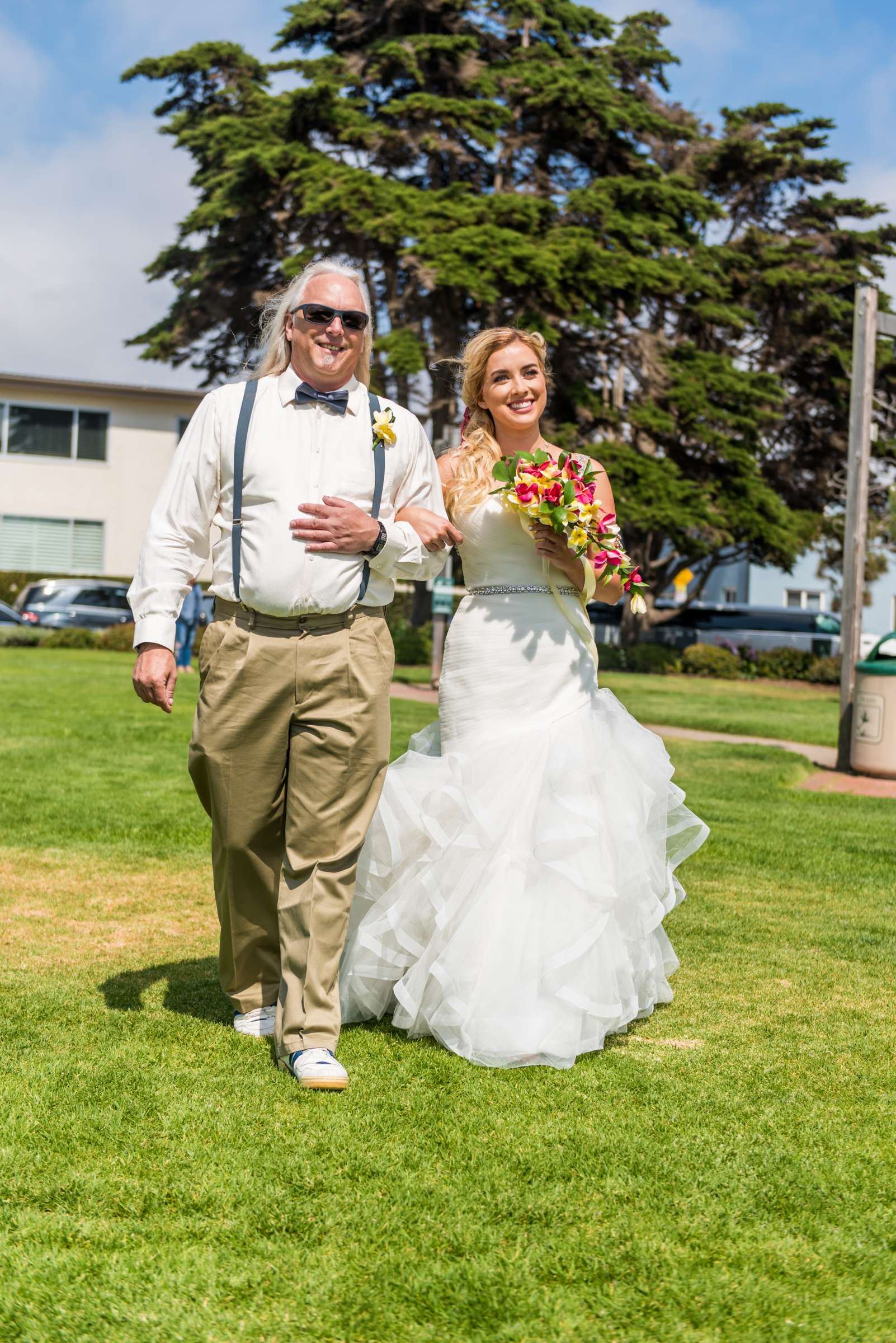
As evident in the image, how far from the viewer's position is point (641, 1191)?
3.04 meters

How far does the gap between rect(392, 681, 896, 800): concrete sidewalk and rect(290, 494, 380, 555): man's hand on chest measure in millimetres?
5159

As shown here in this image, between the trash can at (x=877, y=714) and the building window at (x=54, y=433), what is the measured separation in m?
25.0

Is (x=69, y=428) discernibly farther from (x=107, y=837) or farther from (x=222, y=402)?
(x=222, y=402)

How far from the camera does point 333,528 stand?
3719mm

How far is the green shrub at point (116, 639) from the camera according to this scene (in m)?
26.3

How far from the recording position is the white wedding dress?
13.0 feet

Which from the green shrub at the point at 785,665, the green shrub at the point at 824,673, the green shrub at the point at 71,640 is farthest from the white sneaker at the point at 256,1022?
the green shrub at the point at 785,665

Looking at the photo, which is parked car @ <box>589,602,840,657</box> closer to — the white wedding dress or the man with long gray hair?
the white wedding dress

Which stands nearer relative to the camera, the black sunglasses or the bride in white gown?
the black sunglasses

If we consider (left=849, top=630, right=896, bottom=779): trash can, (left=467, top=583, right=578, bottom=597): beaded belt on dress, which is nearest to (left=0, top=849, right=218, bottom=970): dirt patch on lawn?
(left=467, top=583, right=578, bottom=597): beaded belt on dress

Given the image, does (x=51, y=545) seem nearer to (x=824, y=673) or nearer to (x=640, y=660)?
(x=640, y=660)

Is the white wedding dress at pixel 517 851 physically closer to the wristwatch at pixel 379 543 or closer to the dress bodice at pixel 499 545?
the dress bodice at pixel 499 545

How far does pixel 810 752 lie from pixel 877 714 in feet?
6.63

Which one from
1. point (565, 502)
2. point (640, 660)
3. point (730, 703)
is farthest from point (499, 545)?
point (640, 660)
